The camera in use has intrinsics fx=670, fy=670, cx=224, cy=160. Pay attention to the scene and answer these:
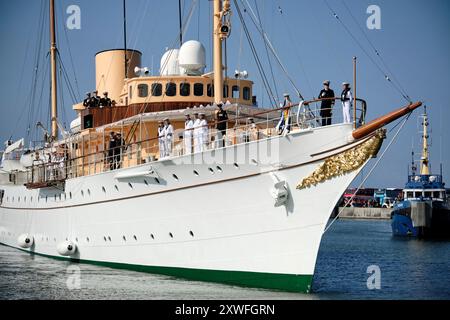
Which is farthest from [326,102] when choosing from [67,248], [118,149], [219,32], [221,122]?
[67,248]

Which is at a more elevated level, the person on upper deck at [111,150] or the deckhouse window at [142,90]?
the deckhouse window at [142,90]

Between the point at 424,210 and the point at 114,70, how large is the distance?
24.3 metres

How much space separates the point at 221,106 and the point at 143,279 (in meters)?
4.86

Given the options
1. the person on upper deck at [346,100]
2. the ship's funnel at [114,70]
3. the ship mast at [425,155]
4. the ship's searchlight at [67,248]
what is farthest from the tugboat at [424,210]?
the person on upper deck at [346,100]

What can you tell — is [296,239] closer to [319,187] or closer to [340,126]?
[319,187]

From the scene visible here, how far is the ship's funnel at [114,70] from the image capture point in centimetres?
2780

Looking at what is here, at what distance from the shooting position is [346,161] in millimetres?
14477

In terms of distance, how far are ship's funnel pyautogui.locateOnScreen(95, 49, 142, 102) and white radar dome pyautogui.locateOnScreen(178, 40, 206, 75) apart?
590cm

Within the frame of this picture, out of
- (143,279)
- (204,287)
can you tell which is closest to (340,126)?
(204,287)

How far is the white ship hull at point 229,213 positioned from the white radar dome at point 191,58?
5286 mm

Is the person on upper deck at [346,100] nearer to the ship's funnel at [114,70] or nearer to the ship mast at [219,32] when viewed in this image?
the ship mast at [219,32]

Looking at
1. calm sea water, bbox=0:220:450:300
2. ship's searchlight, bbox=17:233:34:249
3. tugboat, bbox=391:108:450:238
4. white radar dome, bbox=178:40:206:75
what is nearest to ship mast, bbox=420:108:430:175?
tugboat, bbox=391:108:450:238

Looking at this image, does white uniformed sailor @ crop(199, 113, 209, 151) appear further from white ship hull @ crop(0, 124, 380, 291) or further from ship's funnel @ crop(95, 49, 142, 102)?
ship's funnel @ crop(95, 49, 142, 102)

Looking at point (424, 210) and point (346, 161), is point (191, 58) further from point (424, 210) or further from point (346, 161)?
point (424, 210)
